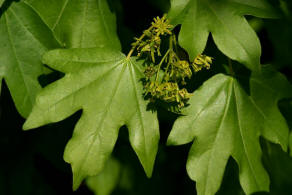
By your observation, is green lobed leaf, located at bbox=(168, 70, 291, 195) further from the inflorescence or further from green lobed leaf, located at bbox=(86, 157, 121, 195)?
green lobed leaf, located at bbox=(86, 157, 121, 195)

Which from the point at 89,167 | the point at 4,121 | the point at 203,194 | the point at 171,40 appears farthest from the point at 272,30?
the point at 4,121

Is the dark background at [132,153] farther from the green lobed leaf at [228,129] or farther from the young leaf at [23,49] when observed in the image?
the young leaf at [23,49]

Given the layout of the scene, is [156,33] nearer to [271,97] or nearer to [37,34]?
[37,34]

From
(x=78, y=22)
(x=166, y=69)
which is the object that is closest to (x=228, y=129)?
(x=166, y=69)

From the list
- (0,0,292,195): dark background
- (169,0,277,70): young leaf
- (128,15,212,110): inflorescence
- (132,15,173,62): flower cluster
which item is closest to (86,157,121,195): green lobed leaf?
(0,0,292,195): dark background

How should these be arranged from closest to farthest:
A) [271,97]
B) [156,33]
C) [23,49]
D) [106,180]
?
1. [156,33]
2. [23,49]
3. [271,97]
4. [106,180]

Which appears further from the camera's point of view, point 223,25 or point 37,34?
point 37,34
